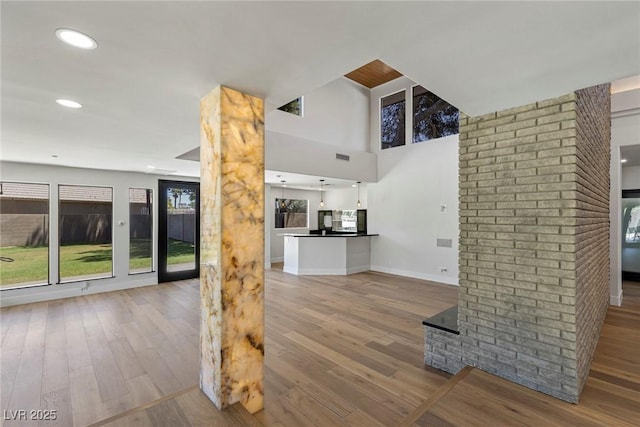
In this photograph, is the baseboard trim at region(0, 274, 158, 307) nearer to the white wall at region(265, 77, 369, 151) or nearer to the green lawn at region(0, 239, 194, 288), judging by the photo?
the green lawn at region(0, 239, 194, 288)

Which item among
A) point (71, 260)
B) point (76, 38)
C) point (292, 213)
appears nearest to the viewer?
point (76, 38)

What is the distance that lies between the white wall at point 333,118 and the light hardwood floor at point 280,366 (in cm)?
369

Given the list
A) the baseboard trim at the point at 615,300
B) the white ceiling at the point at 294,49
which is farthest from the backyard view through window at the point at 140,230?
the baseboard trim at the point at 615,300

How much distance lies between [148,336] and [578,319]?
466cm

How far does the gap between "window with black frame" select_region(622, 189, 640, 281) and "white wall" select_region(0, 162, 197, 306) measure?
1024 cm

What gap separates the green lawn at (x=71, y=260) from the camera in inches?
209

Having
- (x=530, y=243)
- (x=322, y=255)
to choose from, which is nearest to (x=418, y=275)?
(x=322, y=255)

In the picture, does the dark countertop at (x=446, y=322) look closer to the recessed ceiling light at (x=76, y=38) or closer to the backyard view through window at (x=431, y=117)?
the recessed ceiling light at (x=76, y=38)

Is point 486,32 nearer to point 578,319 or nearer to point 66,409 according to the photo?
point 578,319

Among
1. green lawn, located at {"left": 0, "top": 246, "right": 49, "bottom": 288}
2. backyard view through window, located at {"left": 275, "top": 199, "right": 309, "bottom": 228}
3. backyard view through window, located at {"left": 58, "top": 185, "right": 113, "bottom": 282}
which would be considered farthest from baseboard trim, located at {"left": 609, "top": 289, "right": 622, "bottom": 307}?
green lawn, located at {"left": 0, "top": 246, "right": 49, "bottom": 288}

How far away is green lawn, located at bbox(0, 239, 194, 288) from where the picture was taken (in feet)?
17.4

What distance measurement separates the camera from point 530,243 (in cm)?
240

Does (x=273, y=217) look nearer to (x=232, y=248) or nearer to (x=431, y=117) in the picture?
(x=431, y=117)

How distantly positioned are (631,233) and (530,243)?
6544 millimetres
